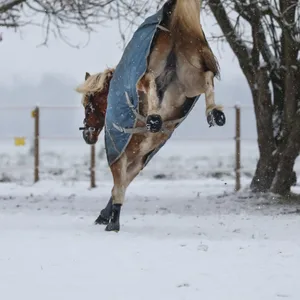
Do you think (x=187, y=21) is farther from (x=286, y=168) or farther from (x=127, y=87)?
(x=286, y=168)

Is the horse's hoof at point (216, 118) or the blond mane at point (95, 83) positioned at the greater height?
the blond mane at point (95, 83)

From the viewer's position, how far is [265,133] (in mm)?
11289

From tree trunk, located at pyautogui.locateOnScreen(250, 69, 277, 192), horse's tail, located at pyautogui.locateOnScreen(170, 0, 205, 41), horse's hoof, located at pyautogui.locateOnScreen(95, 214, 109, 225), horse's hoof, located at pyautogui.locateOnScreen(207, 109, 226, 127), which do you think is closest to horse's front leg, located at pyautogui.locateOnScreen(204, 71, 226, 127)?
horse's hoof, located at pyautogui.locateOnScreen(207, 109, 226, 127)

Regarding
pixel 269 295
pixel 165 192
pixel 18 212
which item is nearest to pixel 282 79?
pixel 165 192

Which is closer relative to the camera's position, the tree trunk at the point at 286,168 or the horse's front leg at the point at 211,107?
the horse's front leg at the point at 211,107

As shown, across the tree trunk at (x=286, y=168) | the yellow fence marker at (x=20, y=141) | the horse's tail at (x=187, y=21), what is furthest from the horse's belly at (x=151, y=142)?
the yellow fence marker at (x=20, y=141)

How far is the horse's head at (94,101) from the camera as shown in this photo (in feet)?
24.1

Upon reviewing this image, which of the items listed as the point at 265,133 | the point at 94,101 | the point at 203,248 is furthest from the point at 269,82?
the point at 203,248

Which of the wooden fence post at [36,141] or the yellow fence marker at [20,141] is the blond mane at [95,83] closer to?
the wooden fence post at [36,141]

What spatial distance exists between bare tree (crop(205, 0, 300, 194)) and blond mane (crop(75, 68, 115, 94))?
389cm

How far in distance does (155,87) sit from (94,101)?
147cm

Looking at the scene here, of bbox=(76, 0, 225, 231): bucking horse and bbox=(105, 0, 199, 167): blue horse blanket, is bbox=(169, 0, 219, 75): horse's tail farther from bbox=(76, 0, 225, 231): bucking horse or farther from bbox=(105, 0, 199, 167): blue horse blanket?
bbox=(105, 0, 199, 167): blue horse blanket

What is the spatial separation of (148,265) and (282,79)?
7317mm

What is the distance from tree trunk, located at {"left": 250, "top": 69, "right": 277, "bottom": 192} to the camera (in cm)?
1126
